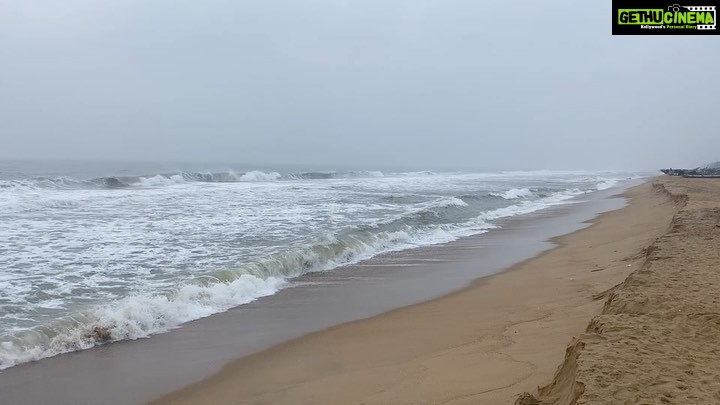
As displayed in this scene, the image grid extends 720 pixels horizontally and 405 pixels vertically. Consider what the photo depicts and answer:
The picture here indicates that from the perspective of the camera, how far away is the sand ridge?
2.69m

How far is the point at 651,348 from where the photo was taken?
3359 millimetres

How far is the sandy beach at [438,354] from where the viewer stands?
3.89m

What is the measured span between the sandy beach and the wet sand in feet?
0.98

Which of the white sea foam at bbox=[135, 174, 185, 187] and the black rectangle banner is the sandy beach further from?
the white sea foam at bbox=[135, 174, 185, 187]

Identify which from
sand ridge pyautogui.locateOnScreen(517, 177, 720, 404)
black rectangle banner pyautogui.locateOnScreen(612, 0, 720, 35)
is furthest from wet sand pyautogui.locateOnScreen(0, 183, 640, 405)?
black rectangle banner pyautogui.locateOnScreen(612, 0, 720, 35)

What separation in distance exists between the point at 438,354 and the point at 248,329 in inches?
94.0

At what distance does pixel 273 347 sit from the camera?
17.5 ft

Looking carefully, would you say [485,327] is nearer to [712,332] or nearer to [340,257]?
[712,332]

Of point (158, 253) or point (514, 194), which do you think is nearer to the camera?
point (158, 253)

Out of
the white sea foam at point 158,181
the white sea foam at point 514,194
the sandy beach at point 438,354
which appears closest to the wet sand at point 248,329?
the sandy beach at point 438,354

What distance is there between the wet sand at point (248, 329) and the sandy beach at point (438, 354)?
0.30m

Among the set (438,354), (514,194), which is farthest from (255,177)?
(438,354)

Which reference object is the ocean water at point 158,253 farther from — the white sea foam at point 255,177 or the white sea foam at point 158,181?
the white sea foam at point 255,177

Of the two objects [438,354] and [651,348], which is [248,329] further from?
[651,348]
